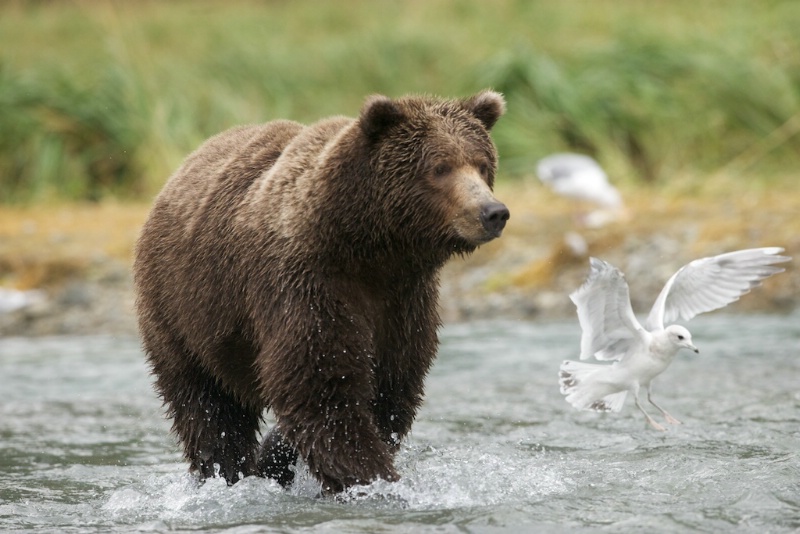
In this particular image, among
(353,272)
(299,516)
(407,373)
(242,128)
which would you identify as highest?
(242,128)

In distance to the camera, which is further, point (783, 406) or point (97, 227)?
point (97, 227)

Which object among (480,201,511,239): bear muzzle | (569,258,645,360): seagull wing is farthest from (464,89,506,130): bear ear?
(569,258,645,360): seagull wing

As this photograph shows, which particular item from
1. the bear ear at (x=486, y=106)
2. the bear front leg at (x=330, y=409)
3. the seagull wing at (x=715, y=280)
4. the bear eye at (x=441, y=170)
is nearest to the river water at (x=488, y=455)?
the bear front leg at (x=330, y=409)

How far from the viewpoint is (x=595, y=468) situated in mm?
5938

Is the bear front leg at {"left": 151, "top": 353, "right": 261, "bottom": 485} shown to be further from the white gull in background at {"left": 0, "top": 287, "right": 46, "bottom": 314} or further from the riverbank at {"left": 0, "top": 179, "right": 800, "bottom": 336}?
the white gull in background at {"left": 0, "top": 287, "right": 46, "bottom": 314}

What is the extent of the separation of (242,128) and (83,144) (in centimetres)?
985

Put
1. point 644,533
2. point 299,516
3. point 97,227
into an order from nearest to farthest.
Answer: point 644,533 < point 299,516 < point 97,227

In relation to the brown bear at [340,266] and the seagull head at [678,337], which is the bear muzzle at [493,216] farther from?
the seagull head at [678,337]

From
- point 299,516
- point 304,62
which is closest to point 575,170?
point 304,62

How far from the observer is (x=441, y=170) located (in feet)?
16.4

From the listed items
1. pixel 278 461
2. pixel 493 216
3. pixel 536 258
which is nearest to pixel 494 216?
pixel 493 216

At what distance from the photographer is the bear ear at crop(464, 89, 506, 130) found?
527 centimetres

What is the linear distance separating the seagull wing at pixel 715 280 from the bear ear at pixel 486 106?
1.15 m

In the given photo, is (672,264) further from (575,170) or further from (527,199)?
(527,199)
